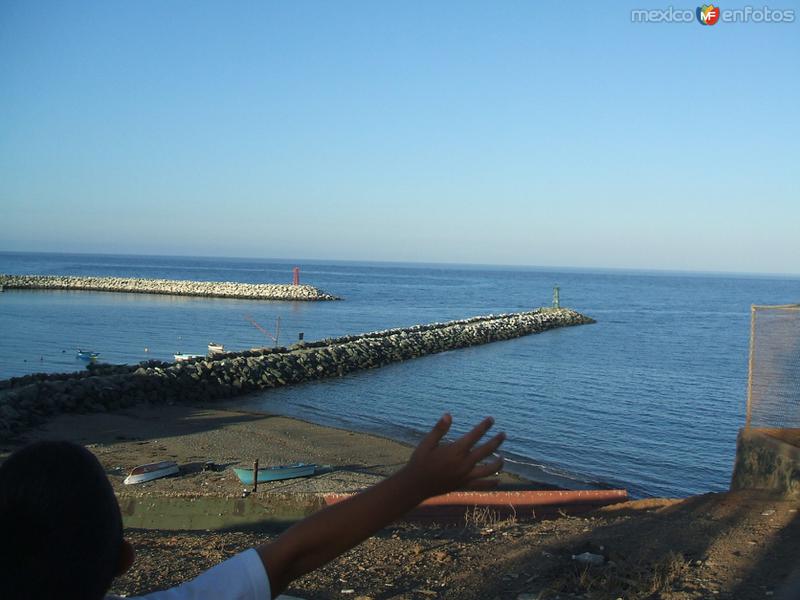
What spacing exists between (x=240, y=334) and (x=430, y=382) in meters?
17.6

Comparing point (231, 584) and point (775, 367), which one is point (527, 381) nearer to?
point (775, 367)

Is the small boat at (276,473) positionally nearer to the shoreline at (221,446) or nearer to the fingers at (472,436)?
the shoreline at (221,446)

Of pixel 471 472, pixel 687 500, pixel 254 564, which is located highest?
pixel 471 472

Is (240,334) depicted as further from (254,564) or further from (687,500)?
(254,564)

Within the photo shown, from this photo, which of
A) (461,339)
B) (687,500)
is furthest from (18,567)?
(461,339)

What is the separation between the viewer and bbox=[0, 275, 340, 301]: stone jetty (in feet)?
252

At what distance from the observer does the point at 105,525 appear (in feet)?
3.97

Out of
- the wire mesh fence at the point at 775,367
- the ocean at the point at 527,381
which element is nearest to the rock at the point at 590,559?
the wire mesh fence at the point at 775,367

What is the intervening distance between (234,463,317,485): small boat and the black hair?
1215 cm

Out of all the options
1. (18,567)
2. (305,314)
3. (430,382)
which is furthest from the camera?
(305,314)

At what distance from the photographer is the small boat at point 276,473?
13.0 m

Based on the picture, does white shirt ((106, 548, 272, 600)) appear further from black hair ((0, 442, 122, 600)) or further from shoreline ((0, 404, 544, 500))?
shoreline ((0, 404, 544, 500))

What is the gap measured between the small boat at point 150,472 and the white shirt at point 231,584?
12268 millimetres

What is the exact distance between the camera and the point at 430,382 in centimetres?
2930
